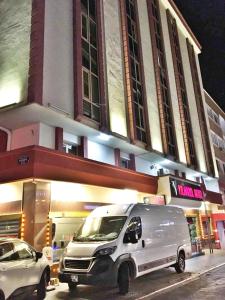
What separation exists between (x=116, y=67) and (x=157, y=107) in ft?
18.3

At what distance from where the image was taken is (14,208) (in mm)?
11508

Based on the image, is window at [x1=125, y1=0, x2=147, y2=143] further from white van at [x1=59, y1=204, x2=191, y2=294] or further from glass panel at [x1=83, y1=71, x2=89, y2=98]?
white van at [x1=59, y1=204, x2=191, y2=294]

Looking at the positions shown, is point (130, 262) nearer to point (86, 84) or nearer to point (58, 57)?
point (58, 57)

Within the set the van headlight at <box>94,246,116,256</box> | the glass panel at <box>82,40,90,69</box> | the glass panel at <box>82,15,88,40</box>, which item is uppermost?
the glass panel at <box>82,15,88,40</box>

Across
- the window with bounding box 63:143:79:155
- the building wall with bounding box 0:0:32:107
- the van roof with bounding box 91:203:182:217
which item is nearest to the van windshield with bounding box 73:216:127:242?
the van roof with bounding box 91:203:182:217

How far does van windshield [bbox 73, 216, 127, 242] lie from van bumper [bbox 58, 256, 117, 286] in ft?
2.67

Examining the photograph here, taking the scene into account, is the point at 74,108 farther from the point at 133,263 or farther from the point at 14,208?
the point at 133,263

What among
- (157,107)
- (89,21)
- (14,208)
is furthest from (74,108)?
(157,107)

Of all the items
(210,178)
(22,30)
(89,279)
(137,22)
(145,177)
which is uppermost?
(137,22)

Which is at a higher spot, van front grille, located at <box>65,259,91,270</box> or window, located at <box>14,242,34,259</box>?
window, located at <box>14,242,34,259</box>

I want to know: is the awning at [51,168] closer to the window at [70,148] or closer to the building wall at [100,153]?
the building wall at [100,153]

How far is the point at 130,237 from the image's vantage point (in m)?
9.43

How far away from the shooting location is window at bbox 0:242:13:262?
7.14 meters

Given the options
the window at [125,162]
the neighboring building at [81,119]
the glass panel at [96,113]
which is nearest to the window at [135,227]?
the neighboring building at [81,119]
